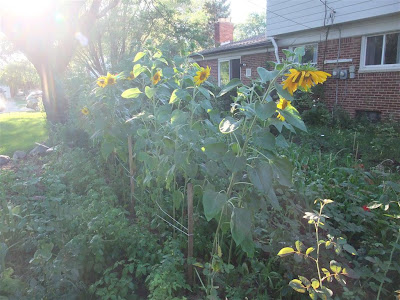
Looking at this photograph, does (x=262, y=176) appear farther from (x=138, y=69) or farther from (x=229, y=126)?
(x=138, y=69)

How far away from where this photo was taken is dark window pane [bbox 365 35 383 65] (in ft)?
25.6

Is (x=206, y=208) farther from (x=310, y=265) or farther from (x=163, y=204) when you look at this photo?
(x=163, y=204)

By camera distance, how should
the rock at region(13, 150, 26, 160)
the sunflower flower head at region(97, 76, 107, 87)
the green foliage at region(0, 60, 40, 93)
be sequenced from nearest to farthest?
the sunflower flower head at region(97, 76, 107, 87) → the rock at region(13, 150, 26, 160) → the green foliage at region(0, 60, 40, 93)

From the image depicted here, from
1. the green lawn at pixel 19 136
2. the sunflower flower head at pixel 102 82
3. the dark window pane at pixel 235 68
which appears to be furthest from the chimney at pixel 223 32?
the sunflower flower head at pixel 102 82

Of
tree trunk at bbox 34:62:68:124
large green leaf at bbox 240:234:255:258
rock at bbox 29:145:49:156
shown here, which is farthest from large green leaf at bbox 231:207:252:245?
tree trunk at bbox 34:62:68:124

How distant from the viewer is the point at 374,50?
7938 mm

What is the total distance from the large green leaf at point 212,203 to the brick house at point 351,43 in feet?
22.9

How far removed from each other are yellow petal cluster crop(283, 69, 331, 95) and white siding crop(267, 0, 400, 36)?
6.97 meters

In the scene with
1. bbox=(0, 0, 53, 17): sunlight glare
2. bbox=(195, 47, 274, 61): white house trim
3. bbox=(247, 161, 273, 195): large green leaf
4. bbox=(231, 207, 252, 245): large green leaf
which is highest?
bbox=(0, 0, 53, 17): sunlight glare

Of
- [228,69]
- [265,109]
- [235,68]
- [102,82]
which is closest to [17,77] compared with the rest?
[228,69]

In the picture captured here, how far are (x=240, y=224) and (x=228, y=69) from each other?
1232cm

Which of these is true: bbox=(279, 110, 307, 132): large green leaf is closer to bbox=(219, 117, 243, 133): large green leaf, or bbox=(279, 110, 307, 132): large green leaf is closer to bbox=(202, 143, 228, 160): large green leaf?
bbox=(219, 117, 243, 133): large green leaf

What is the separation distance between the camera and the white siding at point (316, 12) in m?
7.36

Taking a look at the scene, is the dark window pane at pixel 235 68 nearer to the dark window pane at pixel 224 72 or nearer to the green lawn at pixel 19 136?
the dark window pane at pixel 224 72
